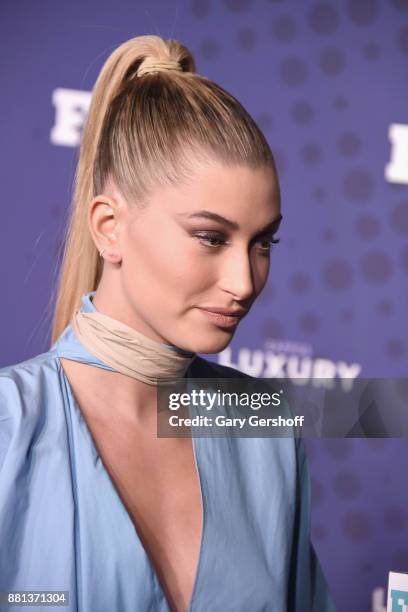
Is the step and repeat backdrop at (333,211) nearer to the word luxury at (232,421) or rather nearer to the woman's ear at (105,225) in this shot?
the word luxury at (232,421)

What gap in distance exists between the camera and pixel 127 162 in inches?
46.0

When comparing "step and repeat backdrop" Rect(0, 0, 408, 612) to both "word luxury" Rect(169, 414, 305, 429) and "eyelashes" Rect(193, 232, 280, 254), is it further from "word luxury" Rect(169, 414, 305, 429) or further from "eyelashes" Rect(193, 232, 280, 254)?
"eyelashes" Rect(193, 232, 280, 254)

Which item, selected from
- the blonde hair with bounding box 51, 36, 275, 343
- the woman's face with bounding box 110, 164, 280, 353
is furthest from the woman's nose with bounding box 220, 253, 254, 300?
the blonde hair with bounding box 51, 36, 275, 343

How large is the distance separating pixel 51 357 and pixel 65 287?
0.13 metres

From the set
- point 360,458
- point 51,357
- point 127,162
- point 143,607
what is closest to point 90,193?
point 127,162

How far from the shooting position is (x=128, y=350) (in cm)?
117

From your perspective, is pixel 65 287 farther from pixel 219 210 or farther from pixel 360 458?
pixel 360 458

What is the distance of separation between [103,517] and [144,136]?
1.56 ft

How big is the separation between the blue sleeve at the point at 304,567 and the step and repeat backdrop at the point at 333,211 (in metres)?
0.82

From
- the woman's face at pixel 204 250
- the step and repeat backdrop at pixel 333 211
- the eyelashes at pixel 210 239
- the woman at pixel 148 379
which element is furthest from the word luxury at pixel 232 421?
the step and repeat backdrop at pixel 333 211

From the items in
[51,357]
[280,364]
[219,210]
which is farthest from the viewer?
[280,364]

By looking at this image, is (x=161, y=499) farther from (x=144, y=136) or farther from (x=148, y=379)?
(x=144, y=136)

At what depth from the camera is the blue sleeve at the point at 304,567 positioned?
51.7 inches

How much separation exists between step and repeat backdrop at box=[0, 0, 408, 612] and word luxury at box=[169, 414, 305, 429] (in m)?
0.80
